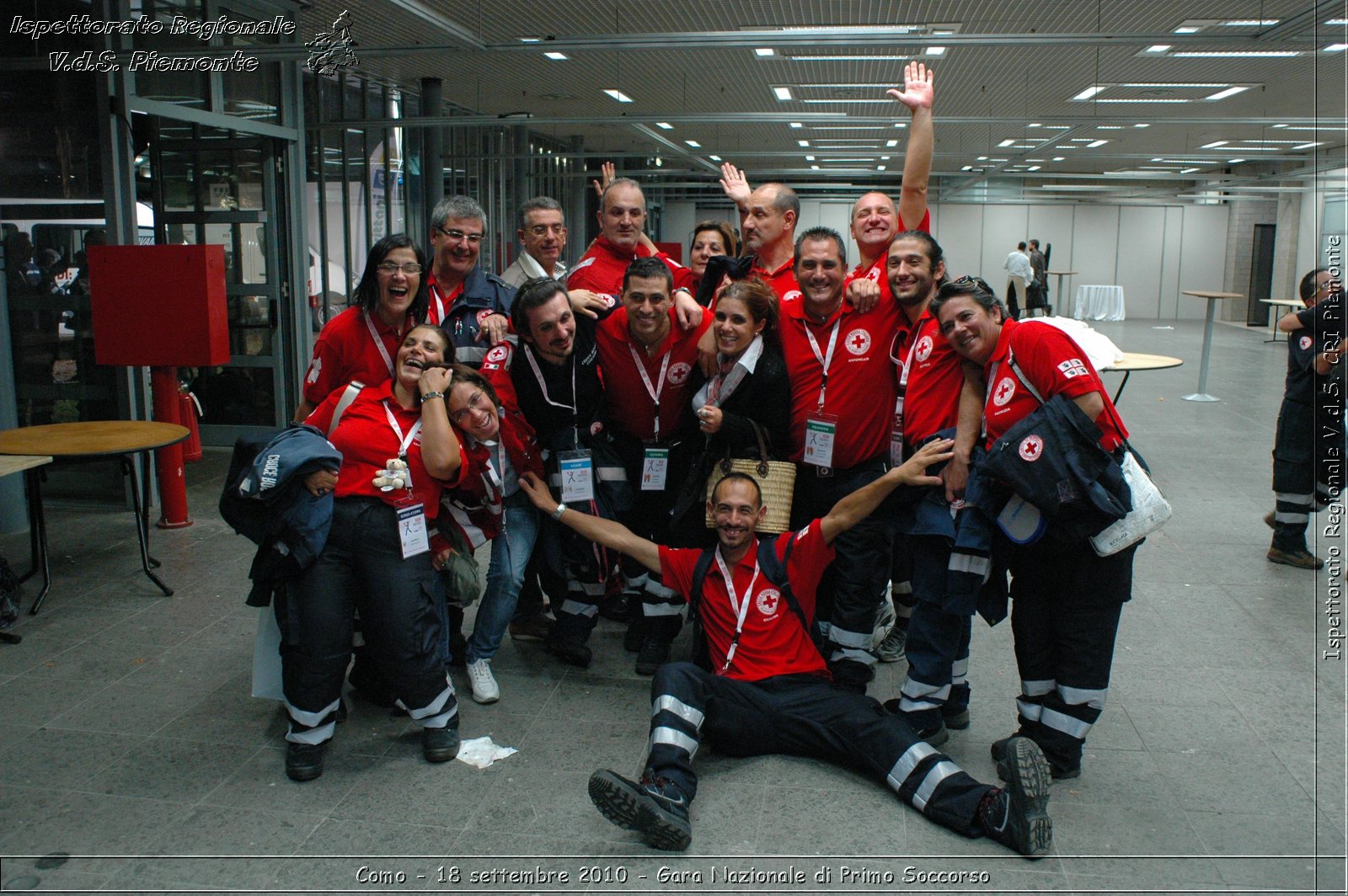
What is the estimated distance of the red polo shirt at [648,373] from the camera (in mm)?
3879

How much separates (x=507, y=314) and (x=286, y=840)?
6.61ft

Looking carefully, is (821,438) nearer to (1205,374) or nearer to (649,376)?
(649,376)

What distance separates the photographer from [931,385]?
131 inches

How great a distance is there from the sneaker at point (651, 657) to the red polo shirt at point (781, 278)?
1.44m

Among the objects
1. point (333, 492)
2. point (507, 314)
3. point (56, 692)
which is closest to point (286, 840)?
point (333, 492)

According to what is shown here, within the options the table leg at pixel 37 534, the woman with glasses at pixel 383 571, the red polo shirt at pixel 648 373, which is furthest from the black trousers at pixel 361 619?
the table leg at pixel 37 534

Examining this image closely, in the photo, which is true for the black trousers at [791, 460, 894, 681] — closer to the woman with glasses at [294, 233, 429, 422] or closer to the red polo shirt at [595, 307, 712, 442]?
the red polo shirt at [595, 307, 712, 442]

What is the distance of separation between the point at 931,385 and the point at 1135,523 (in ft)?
2.47

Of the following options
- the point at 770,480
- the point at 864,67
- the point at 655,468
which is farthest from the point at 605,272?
the point at 864,67

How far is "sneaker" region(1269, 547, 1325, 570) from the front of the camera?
5.35 metres

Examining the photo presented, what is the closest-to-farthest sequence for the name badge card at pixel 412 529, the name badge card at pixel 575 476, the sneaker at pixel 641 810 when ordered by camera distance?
the sneaker at pixel 641 810 → the name badge card at pixel 412 529 → the name badge card at pixel 575 476

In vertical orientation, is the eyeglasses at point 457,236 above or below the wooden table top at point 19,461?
above

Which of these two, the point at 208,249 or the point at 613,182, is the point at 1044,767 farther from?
the point at 208,249

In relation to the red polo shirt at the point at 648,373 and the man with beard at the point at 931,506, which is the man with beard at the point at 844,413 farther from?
the red polo shirt at the point at 648,373
